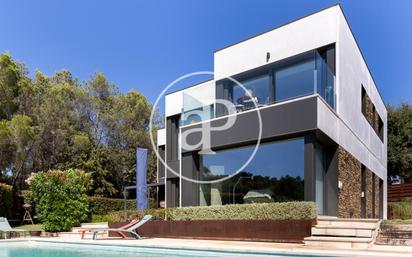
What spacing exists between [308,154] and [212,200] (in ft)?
13.5

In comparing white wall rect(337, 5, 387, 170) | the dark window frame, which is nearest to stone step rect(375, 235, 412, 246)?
white wall rect(337, 5, 387, 170)

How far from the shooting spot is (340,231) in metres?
10.1

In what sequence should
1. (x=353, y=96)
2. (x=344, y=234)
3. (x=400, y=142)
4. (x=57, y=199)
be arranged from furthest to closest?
(x=400, y=142), (x=57, y=199), (x=353, y=96), (x=344, y=234)

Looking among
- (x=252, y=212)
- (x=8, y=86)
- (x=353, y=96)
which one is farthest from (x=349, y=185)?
(x=8, y=86)

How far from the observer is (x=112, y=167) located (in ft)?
104

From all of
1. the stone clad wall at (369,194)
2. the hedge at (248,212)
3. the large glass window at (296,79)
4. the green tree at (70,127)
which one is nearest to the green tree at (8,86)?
the green tree at (70,127)

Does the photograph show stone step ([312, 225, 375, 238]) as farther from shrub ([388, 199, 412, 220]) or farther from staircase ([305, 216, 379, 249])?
shrub ([388, 199, 412, 220])

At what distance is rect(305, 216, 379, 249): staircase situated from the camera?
9.52 m

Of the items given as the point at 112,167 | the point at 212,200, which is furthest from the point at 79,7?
the point at 212,200

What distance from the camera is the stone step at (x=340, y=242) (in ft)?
30.8

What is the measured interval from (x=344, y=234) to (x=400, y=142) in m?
22.2

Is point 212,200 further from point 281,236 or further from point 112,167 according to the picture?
point 112,167

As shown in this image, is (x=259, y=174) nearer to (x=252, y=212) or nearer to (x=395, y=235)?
(x=252, y=212)

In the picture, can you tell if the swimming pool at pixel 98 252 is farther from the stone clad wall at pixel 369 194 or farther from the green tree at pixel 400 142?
the green tree at pixel 400 142
